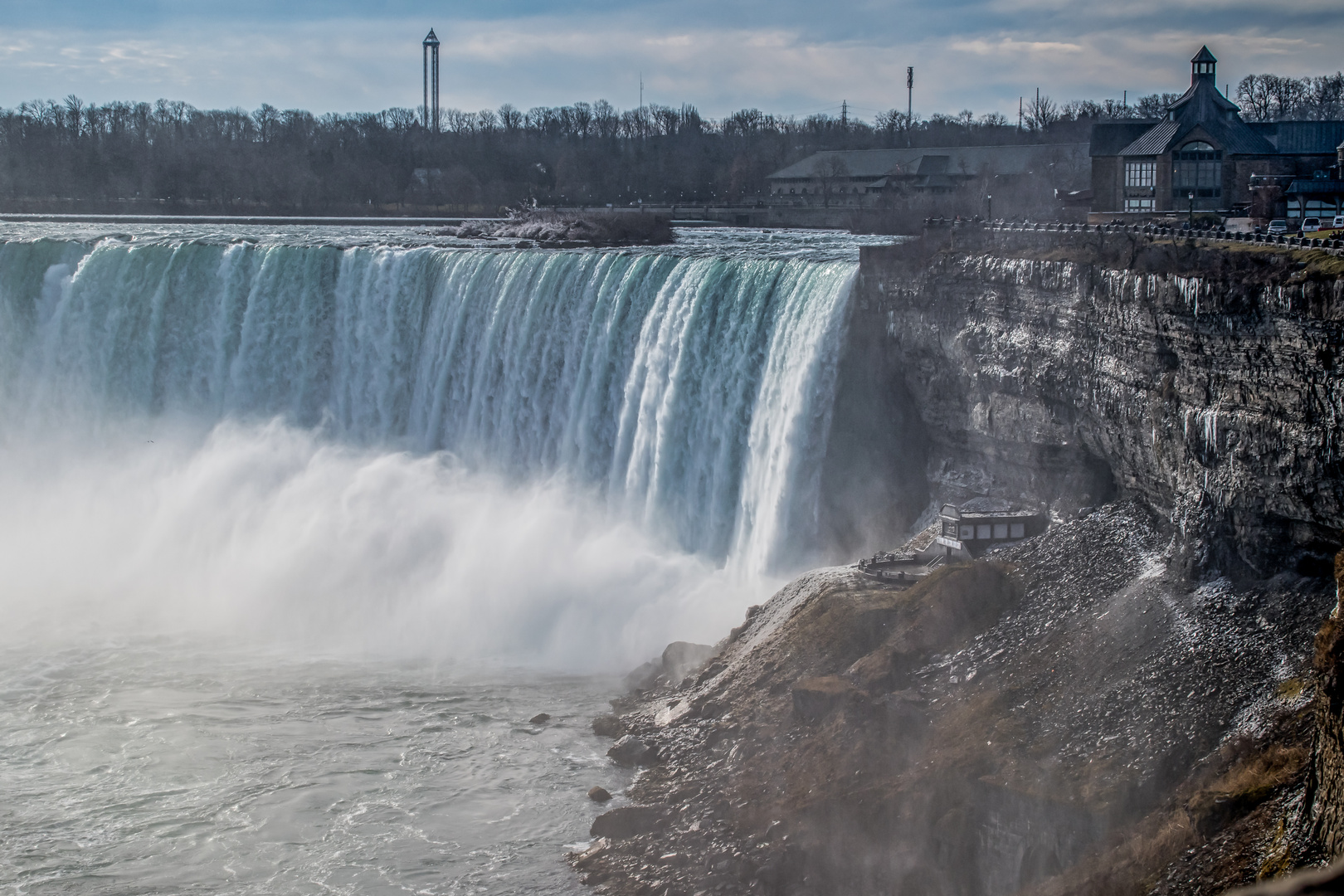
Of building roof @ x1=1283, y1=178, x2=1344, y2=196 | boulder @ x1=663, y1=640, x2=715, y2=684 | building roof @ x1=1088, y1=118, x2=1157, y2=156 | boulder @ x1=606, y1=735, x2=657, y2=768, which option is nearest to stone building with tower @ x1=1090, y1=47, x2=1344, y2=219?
building roof @ x1=1283, y1=178, x2=1344, y2=196

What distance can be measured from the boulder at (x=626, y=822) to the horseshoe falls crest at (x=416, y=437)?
6.81m

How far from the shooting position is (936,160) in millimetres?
68062

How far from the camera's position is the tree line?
78750 millimetres

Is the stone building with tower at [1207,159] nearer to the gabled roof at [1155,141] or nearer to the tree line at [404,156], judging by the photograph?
the gabled roof at [1155,141]

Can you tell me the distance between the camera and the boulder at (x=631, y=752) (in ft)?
66.9

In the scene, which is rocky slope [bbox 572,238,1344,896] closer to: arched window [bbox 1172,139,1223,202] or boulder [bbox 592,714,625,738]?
boulder [bbox 592,714,625,738]

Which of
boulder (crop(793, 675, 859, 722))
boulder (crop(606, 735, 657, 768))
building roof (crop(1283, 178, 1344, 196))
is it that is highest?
building roof (crop(1283, 178, 1344, 196))

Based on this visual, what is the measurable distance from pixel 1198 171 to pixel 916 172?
34849 millimetres

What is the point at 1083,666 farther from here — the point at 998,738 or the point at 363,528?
→ the point at 363,528

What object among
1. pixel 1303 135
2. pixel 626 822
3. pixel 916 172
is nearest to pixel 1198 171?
pixel 1303 135

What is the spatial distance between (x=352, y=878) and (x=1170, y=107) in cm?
2985

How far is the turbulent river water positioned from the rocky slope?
2.71 meters

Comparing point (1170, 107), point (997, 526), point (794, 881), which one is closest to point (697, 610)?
point (997, 526)

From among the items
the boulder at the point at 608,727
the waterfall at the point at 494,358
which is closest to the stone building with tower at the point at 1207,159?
the waterfall at the point at 494,358
